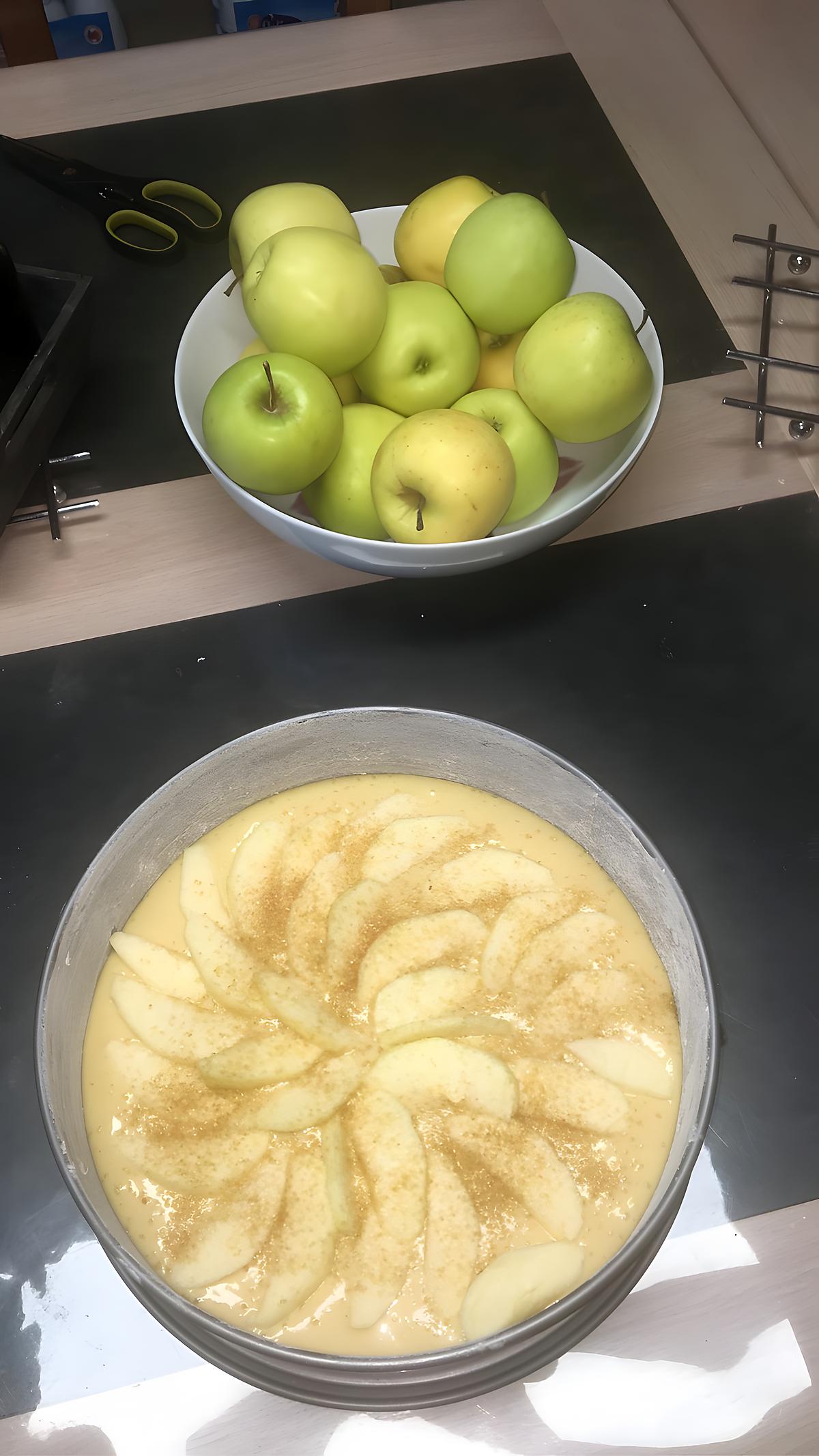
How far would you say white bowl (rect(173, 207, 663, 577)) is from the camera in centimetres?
99

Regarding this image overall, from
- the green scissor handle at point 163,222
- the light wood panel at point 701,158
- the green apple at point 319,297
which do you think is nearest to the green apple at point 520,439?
the green apple at point 319,297

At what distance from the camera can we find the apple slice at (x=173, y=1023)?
84 cm

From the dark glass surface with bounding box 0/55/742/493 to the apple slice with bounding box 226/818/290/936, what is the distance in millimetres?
465

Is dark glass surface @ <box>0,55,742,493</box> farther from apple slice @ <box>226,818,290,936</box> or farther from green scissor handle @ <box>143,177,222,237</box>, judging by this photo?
apple slice @ <box>226,818,290,936</box>

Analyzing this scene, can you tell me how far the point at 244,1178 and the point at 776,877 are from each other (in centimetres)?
52

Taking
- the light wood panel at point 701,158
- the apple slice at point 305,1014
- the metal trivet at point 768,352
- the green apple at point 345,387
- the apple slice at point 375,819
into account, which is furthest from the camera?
the light wood panel at point 701,158

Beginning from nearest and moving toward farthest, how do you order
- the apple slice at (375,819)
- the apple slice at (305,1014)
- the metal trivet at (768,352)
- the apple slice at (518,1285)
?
the apple slice at (518,1285)
the apple slice at (305,1014)
the apple slice at (375,819)
the metal trivet at (768,352)

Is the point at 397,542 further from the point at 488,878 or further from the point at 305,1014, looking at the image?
the point at 305,1014

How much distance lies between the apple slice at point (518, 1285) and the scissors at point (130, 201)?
1.20 metres

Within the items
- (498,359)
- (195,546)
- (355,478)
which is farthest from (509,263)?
(195,546)

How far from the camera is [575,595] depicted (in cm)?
113

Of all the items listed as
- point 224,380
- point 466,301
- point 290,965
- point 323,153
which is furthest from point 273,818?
point 323,153

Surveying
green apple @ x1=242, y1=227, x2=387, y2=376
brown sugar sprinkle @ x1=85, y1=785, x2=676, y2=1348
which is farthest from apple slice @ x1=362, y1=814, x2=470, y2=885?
green apple @ x1=242, y1=227, x2=387, y2=376

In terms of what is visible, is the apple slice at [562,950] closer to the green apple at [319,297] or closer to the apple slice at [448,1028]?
the apple slice at [448,1028]
